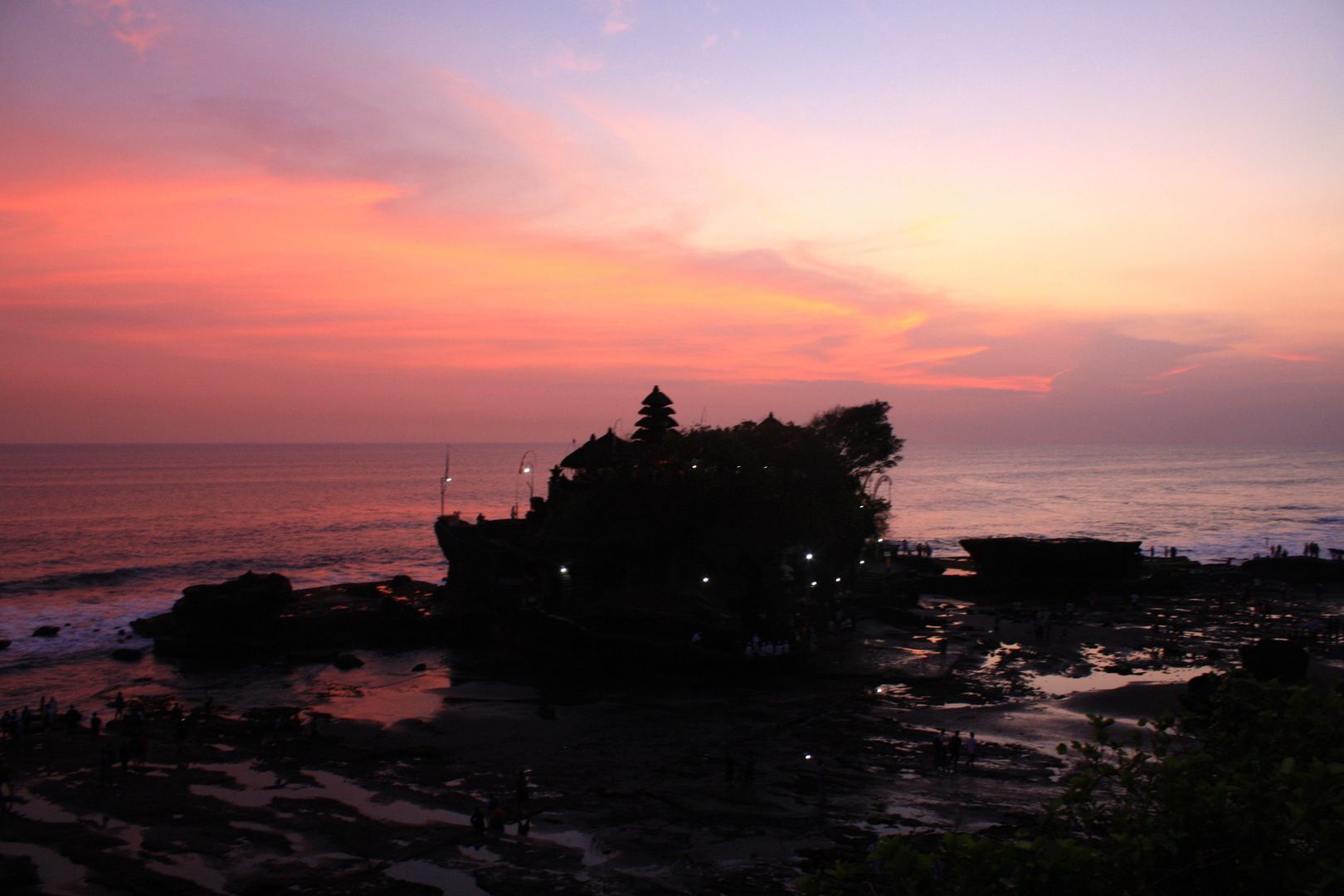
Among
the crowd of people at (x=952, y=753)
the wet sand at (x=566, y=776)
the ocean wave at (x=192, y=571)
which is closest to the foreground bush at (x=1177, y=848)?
the wet sand at (x=566, y=776)

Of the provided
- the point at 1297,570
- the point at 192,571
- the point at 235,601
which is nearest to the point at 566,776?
the point at 235,601

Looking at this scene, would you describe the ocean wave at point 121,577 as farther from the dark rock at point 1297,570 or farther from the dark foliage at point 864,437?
the dark rock at point 1297,570

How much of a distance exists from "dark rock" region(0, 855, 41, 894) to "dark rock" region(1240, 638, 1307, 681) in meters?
38.7

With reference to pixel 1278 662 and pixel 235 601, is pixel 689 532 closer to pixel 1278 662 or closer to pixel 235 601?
pixel 1278 662

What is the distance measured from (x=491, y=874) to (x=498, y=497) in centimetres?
14875

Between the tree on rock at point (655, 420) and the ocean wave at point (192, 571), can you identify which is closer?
the tree on rock at point (655, 420)

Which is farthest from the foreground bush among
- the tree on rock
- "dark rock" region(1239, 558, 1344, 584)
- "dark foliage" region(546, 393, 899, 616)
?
"dark rock" region(1239, 558, 1344, 584)

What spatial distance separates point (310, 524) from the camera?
111000mm

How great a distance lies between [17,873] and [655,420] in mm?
36502

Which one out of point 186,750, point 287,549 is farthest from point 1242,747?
point 287,549

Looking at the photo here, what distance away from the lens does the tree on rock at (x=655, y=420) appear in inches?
1932

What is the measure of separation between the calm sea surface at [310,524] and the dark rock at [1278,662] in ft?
182

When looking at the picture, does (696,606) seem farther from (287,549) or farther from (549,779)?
(287,549)

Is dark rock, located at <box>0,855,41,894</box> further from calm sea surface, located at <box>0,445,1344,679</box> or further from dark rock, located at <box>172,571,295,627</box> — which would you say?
calm sea surface, located at <box>0,445,1344,679</box>
